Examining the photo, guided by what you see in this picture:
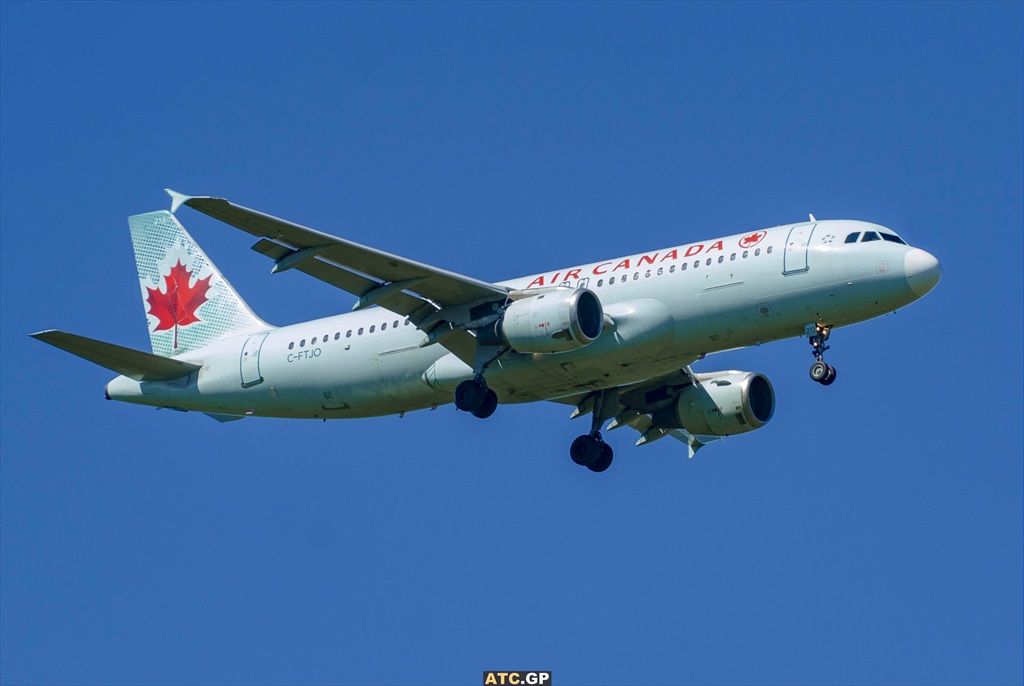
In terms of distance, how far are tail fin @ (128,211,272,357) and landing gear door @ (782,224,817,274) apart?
17.0m

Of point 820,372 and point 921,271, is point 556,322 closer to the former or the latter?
point 820,372

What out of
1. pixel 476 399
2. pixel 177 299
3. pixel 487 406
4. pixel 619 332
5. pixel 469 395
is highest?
pixel 177 299

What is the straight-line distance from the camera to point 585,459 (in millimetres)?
47594

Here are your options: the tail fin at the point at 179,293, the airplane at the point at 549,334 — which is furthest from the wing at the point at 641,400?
the tail fin at the point at 179,293

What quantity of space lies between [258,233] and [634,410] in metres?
14.2

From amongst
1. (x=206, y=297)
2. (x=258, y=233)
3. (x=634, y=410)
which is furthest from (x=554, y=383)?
(x=206, y=297)

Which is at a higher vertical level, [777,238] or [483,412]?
[777,238]

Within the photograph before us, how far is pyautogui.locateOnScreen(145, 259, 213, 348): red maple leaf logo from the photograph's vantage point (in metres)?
50.8

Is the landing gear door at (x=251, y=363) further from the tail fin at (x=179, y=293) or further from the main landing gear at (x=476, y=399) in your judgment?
the main landing gear at (x=476, y=399)

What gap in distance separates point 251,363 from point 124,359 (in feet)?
12.0

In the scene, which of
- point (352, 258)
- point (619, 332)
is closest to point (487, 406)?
point (619, 332)

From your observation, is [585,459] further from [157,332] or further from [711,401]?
[157,332]

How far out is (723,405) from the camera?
47219 millimetres

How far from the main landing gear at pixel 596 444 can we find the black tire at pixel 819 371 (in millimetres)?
8770
